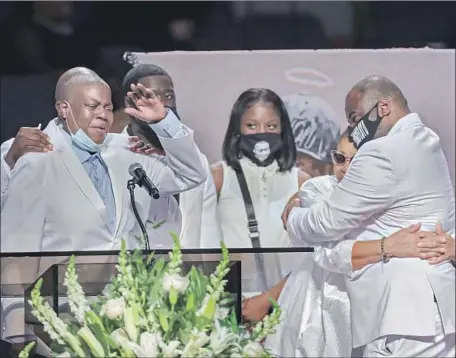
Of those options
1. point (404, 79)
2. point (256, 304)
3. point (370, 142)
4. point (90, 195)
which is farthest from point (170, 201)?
point (404, 79)

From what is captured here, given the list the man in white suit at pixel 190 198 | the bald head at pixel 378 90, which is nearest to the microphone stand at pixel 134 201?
the man in white suit at pixel 190 198

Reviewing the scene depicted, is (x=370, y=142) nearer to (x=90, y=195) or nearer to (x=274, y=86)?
(x=274, y=86)

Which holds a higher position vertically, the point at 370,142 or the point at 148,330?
the point at 370,142

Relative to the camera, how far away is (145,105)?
280 cm

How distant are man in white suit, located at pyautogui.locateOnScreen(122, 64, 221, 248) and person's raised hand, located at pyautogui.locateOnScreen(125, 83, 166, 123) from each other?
0.01 metres

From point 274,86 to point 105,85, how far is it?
54 cm

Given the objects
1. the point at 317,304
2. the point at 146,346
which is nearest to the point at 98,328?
the point at 146,346

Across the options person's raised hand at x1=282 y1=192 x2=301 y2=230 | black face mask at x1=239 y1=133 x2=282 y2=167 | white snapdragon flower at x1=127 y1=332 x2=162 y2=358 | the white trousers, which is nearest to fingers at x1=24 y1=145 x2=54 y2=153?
black face mask at x1=239 y1=133 x2=282 y2=167

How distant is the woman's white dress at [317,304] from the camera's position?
278cm

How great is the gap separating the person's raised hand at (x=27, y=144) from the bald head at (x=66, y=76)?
0.14 m

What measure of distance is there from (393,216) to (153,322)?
1000 millimetres

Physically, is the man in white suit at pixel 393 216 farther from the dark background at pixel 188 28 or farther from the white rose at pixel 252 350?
the white rose at pixel 252 350

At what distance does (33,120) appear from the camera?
2.79 meters

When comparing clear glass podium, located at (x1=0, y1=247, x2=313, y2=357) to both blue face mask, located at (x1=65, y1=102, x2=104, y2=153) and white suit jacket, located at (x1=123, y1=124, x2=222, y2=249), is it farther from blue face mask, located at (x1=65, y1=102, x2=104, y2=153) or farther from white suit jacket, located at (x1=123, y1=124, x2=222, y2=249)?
blue face mask, located at (x1=65, y1=102, x2=104, y2=153)
